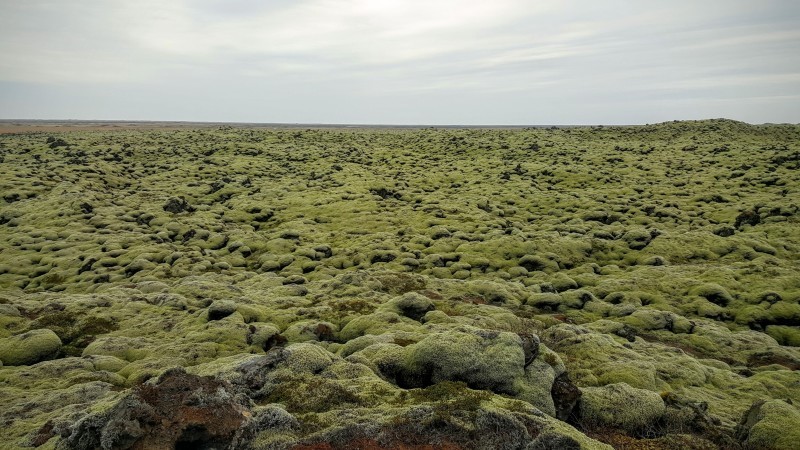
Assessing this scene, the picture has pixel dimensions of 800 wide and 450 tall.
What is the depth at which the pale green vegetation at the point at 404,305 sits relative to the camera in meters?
10.1

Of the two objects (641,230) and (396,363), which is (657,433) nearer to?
(396,363)

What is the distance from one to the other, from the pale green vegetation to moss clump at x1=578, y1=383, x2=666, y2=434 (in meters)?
0.06

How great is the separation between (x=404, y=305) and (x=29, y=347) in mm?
15005

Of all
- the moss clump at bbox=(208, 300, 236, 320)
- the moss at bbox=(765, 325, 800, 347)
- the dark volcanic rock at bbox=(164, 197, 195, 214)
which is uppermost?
the dark volcanic rock at bbox=(164, 197, 195, 214)

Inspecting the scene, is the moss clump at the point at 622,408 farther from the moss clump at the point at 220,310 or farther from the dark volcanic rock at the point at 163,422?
the moss clump at the point at 220,310

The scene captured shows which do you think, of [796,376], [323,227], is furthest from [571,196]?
[796,376]

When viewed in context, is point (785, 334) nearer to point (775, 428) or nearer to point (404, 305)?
point (775, 428)

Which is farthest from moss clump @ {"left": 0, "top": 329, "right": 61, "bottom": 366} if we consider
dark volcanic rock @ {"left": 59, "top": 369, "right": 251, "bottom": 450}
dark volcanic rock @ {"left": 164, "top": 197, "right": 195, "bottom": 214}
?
dark volcanic rock @ {"left": 164, "top": 197, "right": 195, "bottom": 214}

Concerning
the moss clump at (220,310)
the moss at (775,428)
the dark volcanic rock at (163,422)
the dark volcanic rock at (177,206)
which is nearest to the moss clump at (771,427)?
the moss at (775,428)

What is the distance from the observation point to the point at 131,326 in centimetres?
1994

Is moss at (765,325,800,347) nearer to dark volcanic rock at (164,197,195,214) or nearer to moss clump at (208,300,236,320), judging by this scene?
moss clump at (208,300,236,320)

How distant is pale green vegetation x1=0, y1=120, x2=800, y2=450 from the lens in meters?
10.1

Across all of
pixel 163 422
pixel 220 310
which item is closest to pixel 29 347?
pixel 220 310

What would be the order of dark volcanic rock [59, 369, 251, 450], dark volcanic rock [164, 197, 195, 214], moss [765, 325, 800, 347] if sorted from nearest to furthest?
dark volcanic rock [59, 369, 251, 450] → moss [765, 325, 800, 347] → dark volcanic rock [164, 197, 195, 214]
